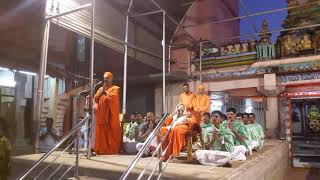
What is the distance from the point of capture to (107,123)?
6.64m

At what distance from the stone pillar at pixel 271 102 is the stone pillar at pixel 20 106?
8.46 m

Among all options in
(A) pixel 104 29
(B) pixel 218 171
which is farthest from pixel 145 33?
(B) pixel 218 171

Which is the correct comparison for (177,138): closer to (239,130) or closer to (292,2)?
(239,130)

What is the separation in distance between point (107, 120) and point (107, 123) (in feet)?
0.22

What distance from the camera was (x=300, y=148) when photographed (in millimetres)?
13500

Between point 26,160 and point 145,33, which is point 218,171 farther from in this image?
point 145,33

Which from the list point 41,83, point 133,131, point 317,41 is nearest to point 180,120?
point 133,131

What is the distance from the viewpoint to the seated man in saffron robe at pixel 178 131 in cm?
511

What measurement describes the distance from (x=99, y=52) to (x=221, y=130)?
5.80 meters

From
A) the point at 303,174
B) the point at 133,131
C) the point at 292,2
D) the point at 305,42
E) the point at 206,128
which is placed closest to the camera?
the point at 206,128

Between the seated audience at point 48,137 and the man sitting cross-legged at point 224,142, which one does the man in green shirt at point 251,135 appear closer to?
the man sitting cross-legged at point 224,142

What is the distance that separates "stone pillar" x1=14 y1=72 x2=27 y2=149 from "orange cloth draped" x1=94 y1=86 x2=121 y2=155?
188 inches

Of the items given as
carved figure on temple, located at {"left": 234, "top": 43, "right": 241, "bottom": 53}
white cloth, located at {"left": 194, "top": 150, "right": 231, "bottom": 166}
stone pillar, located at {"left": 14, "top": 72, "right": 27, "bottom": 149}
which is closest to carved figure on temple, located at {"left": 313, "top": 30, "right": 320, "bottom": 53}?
carved figure on temple, located at {"left": 234, "top": 43, "right": 241, "bottom": 53}

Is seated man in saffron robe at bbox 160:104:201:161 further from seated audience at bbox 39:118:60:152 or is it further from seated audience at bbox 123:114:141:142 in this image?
seated audience at bbox 39:118:60:152
